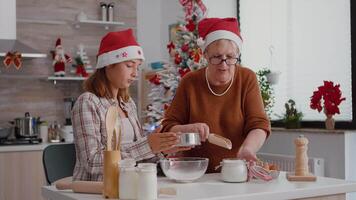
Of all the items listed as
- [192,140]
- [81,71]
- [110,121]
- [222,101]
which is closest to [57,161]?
[222,101]

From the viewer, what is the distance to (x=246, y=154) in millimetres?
2117

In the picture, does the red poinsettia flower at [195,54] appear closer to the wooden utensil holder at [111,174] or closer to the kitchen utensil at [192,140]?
the kitchen utensil at [192,140]

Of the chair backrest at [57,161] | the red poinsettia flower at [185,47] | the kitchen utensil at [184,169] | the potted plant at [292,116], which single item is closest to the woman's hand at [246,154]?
the kitchen utensil at [184,169]

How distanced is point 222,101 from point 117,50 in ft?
1.70

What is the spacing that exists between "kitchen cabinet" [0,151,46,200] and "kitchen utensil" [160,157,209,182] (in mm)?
2798

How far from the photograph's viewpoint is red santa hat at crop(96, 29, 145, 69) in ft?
7.50

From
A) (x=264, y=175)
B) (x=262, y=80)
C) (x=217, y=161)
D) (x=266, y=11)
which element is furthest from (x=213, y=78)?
(x=266, y=11)

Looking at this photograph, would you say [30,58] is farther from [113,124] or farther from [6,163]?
[113,124]

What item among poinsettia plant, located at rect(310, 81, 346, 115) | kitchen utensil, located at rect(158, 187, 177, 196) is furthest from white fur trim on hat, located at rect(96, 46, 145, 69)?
poinsettia plant, located at rect(310, 81, 346, 115)

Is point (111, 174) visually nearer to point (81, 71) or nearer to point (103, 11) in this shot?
point (81, 71)

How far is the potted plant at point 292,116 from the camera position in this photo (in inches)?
166

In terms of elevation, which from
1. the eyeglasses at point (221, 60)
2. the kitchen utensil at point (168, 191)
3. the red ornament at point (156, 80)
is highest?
the red ornament at point (156, 80)

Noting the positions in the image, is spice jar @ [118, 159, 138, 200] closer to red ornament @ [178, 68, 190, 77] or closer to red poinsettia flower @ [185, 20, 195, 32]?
red ornament @ [178, 68, 190, 77]

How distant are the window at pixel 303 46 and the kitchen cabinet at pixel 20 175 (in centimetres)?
212
